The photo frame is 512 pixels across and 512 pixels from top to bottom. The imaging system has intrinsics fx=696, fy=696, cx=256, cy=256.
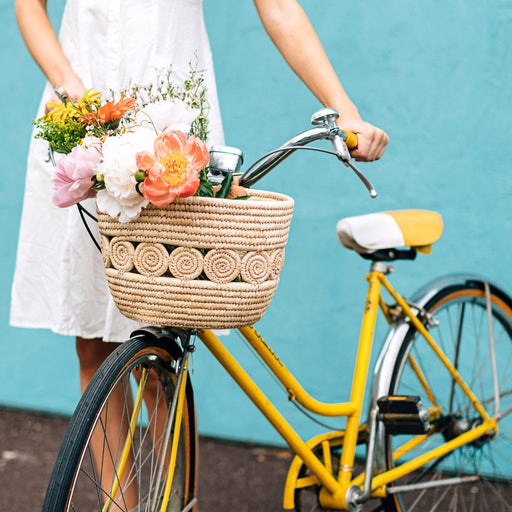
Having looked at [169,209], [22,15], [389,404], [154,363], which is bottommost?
[389,404]

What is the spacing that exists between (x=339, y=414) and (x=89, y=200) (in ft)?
2.79

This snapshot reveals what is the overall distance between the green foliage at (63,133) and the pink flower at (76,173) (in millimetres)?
33

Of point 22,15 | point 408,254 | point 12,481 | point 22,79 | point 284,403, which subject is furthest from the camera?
point 22,79

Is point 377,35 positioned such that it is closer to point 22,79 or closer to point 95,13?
point 95,13

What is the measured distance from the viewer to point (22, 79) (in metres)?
3.03

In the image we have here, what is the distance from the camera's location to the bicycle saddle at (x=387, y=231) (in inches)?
72.7

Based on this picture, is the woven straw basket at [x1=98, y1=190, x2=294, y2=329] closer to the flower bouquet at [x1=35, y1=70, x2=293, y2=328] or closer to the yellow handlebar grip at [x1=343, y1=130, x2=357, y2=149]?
the flower bouquet at [x1=35, y1=70, x2=293, y2=328]

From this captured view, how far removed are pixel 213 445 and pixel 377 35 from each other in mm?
1743

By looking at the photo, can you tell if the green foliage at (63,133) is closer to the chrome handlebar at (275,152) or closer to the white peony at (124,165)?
the white peony at (124,165)

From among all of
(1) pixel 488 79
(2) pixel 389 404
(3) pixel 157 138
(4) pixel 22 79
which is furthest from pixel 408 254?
(4) pixel 22 79

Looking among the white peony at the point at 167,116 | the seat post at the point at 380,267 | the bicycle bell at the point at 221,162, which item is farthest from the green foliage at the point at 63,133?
the seat post at the point at 380,267

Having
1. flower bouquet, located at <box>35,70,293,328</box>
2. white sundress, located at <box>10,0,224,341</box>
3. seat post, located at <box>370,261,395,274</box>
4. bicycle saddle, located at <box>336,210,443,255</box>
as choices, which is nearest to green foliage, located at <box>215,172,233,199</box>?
flower bouquet, located at <box>35,70,293,328</box>

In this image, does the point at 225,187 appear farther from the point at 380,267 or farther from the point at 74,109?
the point at 380,267

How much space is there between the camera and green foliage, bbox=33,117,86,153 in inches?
45.9
